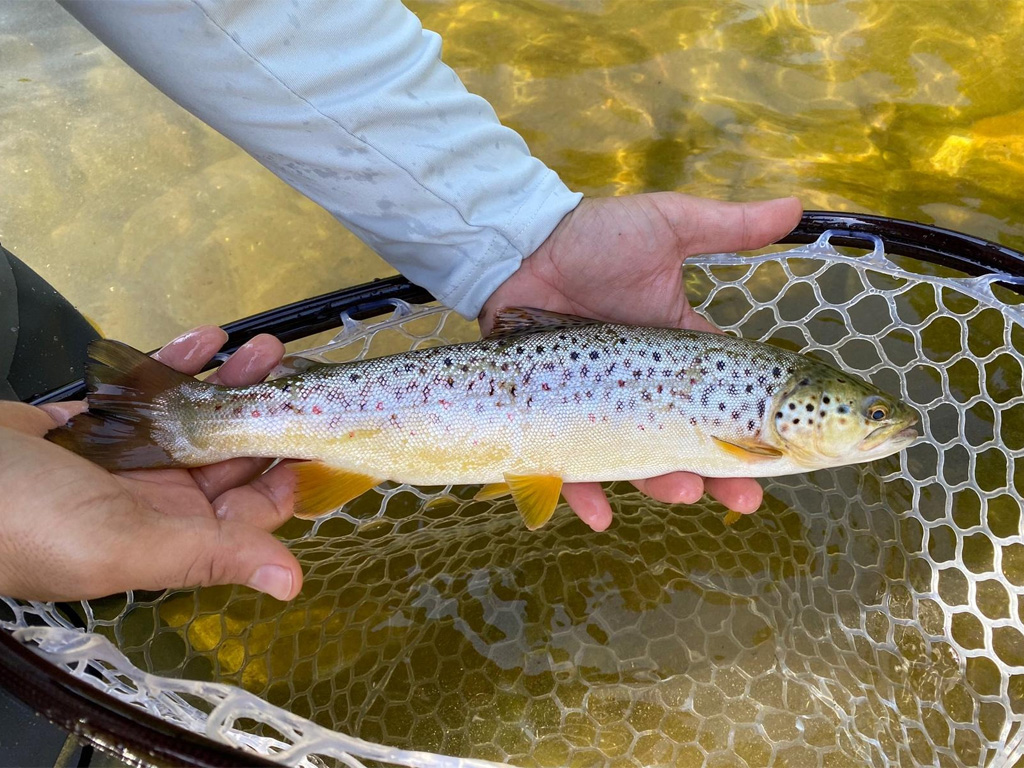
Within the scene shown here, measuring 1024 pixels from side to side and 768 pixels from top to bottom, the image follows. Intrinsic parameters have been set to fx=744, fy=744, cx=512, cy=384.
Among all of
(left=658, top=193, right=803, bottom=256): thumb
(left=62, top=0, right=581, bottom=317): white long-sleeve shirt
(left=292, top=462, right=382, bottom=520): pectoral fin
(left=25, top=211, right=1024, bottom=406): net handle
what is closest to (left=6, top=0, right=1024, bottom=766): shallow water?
(left=292, top=462, right=382, bottom=520): pectoral fin

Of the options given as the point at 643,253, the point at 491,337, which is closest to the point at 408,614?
the point at 491,337

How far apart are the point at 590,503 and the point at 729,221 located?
1078 millimetres

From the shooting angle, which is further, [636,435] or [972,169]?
[972,169]

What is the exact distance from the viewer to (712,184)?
392cm

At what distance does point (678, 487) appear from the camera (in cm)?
241

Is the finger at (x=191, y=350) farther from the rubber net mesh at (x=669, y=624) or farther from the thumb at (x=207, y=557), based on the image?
the thumb at (x=207, y=557)

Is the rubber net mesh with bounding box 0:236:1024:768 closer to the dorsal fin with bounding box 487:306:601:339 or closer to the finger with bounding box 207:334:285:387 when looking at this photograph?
the finger with bounding box 207:334:285:387

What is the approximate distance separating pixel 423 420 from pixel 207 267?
A: 87.8 inches

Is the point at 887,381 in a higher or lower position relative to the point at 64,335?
lower

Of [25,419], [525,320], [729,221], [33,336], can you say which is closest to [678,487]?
[525,320]

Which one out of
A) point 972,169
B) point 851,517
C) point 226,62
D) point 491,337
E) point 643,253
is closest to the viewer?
point 226,62

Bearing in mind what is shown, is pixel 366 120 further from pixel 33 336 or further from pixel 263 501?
pixel 33 336

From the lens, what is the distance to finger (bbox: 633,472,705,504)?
7.86ft

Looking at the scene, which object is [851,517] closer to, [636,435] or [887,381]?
[887,381]
